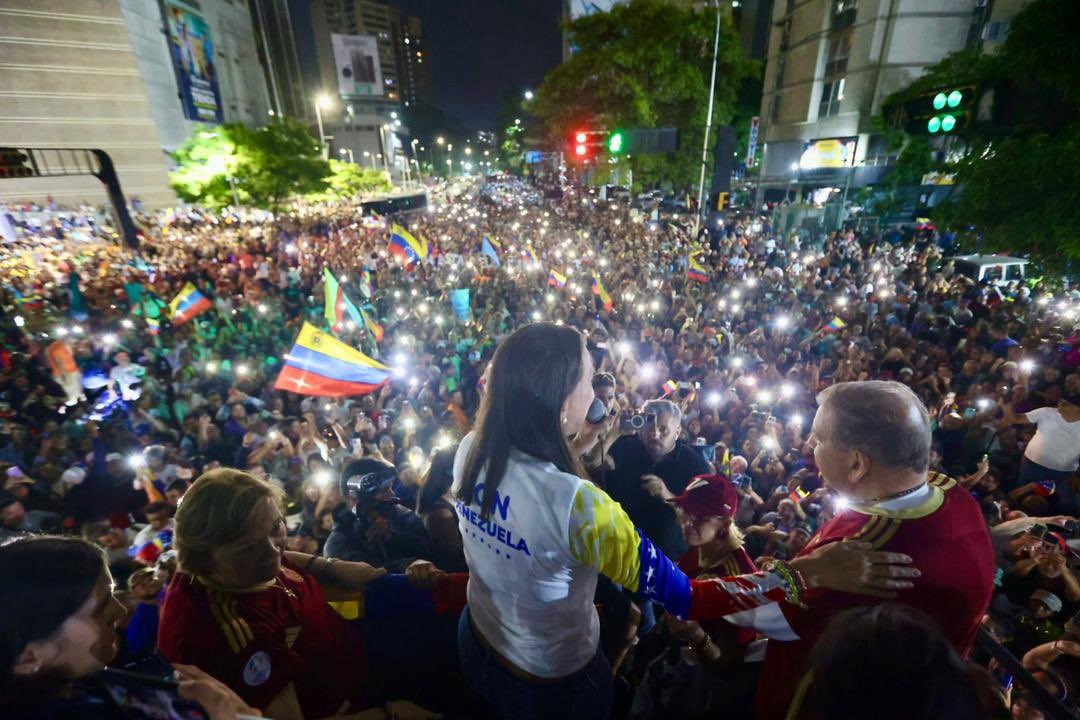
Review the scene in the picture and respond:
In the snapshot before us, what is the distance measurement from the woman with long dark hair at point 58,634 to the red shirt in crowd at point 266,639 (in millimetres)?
375

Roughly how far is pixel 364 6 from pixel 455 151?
57.1 m

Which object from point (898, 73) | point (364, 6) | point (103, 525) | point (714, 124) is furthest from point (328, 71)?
point (103, 525)

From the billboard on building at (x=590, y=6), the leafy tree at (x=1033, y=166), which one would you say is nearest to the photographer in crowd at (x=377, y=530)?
the leafy tree at (x=1033, y=166)

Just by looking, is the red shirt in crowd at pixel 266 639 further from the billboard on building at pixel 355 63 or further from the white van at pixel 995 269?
the billboard on building at pixel 355 63

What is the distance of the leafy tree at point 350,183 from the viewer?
49438 millimetres

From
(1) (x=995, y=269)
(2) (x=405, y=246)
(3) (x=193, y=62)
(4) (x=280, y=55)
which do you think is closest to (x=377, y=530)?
(2) (x=405, y=246)

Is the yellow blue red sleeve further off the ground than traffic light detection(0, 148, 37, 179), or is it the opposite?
traffic light detection(0, 148, 37, 179)

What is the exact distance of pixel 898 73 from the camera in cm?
3044

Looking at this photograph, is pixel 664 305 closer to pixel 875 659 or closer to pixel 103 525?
pixel 103 525

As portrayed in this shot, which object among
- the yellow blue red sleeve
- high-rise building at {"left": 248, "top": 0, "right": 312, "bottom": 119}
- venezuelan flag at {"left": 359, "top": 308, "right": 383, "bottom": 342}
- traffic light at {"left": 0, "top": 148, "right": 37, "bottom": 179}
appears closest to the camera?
the yellow blue red sleeve

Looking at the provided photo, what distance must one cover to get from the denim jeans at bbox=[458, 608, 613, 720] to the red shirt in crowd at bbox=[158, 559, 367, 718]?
623mm

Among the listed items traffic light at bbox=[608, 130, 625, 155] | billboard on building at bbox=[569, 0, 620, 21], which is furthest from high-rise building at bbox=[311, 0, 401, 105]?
traffic light at bbox=[608, 130, 625, 155]

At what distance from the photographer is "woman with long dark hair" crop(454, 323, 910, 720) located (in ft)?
5.36

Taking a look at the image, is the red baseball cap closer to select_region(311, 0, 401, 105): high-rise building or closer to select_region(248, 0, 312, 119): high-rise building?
select_region(248, 0, 312, 119): high-rise building
